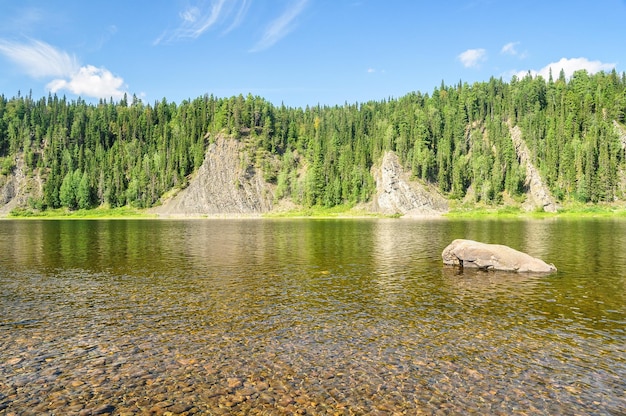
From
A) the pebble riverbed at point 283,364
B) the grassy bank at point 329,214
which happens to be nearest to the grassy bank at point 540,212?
the grassy bank at point 329,214

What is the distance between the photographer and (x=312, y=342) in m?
19.1

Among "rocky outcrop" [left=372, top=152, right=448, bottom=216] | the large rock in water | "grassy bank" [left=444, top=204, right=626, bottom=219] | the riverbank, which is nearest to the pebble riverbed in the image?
the large rock in water

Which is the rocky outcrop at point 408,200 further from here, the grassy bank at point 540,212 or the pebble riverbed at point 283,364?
the pebble riverbed at point 283,364

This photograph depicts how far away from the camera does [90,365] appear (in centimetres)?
1630

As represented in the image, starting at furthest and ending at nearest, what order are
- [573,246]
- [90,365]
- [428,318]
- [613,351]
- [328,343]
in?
[573,246]
[428,318]
[328,343]
[613,351]
[90,365]

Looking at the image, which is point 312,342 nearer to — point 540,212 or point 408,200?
point 408,200

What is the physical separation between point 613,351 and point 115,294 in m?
29.4

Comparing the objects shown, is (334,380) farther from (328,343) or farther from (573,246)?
(573,246)

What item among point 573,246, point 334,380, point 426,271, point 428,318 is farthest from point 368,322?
point 573,246

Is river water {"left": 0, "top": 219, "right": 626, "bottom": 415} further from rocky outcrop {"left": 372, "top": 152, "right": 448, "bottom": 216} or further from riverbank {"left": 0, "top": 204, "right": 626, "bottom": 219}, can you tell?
rocky outcrop {"left": 372, "top": 152, "right": 448, "bottom": 216}

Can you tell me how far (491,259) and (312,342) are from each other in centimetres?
2686

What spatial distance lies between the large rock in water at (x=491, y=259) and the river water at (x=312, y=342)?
5.87 feet

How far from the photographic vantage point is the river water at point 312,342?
13.6 metres

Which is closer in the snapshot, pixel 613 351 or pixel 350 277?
pixel 613 351
